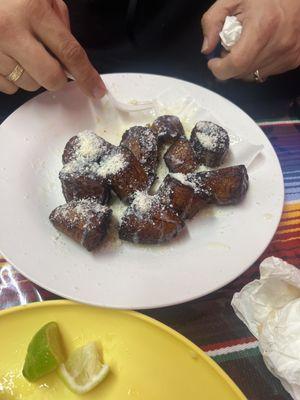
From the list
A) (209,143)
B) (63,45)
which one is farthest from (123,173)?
(63,45)

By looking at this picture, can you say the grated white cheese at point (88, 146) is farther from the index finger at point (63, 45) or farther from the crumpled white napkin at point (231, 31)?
the crumpled white napkin at point (231, 31)

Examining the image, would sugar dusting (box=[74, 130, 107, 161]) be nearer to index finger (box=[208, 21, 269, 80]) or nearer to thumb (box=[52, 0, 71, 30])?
thumb (box=[52, 0, 71, 30])

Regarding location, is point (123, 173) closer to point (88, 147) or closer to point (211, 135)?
point (88, 147)

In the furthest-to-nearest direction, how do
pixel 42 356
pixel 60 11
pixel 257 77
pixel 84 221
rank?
1. pixel 257 77
2. pixel 60 11
3. pixel 84 221
4. pixel 42 356

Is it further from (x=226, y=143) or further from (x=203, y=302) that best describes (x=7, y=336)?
(x=226, y=143)

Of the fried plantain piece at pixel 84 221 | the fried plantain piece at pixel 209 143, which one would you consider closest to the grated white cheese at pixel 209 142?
the fried plantain piece at pixel 209 143

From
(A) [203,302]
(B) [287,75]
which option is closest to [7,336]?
(A) [203,302]

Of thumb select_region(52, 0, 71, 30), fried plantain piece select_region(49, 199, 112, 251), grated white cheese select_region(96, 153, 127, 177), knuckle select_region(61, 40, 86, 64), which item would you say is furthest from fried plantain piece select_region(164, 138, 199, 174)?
thumb select_region(52, 0, 71, 30)
